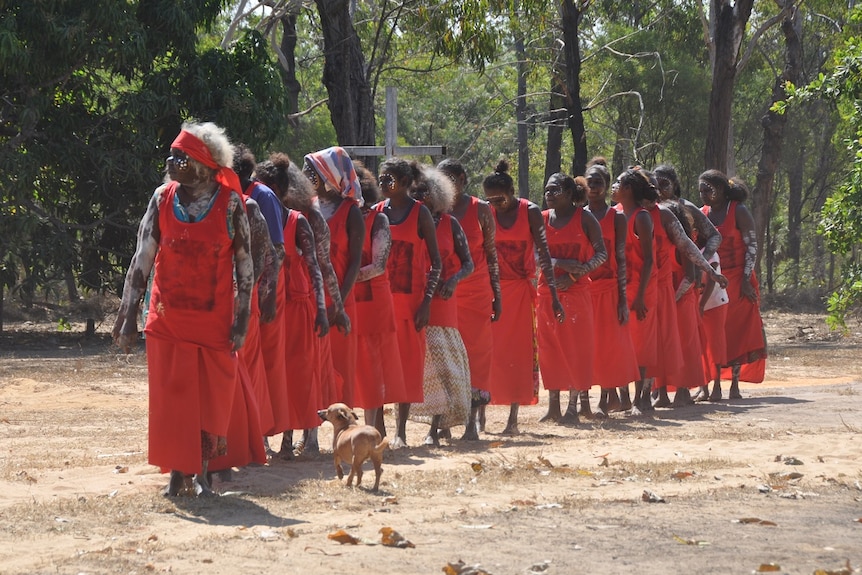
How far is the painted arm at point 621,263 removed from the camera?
10539 mm

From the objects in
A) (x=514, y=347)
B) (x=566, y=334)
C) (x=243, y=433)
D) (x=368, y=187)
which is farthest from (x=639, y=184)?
(x=243, y=433)

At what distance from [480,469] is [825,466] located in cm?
200

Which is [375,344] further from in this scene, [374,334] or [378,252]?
[378,252]

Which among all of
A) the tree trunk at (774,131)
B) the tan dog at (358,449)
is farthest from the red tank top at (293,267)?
the tree trunk at (774,131)

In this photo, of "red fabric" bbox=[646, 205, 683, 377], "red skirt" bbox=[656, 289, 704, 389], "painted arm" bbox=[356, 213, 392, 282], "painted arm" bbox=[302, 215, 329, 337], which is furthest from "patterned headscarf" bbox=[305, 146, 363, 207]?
"red skirt" bbox=[656, 289, 704, 389]

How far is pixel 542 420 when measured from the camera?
10.5m

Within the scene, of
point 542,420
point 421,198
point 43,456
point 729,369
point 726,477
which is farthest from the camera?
point 729,369

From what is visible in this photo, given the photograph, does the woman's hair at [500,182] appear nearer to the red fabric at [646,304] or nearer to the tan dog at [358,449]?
the red fabric at [646,304]

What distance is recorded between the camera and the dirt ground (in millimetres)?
5188

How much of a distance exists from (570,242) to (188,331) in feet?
14.3

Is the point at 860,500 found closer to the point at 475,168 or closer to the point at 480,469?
the point at 480,469

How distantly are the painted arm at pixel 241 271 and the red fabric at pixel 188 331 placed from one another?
0.11 feet

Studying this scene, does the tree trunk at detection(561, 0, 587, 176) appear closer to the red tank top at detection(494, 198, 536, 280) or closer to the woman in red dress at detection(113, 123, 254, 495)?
the red tank top at detection(494, 198, 536, 280)

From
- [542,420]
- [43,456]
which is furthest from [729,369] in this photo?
[43,456]
